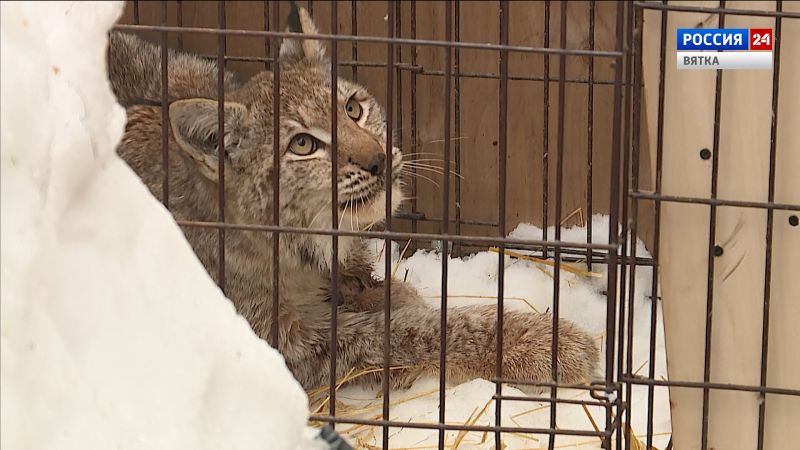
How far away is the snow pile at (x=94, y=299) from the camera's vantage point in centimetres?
186

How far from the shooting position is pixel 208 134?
2.93 metres

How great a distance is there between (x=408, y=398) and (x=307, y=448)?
0.91 metres

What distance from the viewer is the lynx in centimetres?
300

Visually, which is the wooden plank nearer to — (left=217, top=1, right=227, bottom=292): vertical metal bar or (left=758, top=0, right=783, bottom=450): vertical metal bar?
(left=758, top=0, right=783, bottom=450): vertical metal bar

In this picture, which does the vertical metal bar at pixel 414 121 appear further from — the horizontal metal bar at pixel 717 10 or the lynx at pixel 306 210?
Result: the horizontal metal bar at pixel 717 10

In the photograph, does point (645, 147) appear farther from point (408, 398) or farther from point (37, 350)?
point (37, 350)

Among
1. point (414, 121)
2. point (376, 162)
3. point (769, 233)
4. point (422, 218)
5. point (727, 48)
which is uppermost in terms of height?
point (727, 48)

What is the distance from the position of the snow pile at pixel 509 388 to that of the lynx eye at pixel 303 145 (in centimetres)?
68

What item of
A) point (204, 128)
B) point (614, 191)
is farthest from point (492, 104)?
point (614, 191)

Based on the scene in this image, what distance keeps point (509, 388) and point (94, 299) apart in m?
1.38

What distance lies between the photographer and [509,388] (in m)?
3.02

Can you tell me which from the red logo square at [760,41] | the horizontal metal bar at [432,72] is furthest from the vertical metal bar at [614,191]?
the horizontal metal bar at [432,72]

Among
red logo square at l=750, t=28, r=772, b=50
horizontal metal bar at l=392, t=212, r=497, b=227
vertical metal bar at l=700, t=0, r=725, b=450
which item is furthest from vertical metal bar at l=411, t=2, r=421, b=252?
red logo square at l=750, t=28, r=772, b=50

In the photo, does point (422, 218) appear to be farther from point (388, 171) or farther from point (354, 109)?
point (388, 171)
